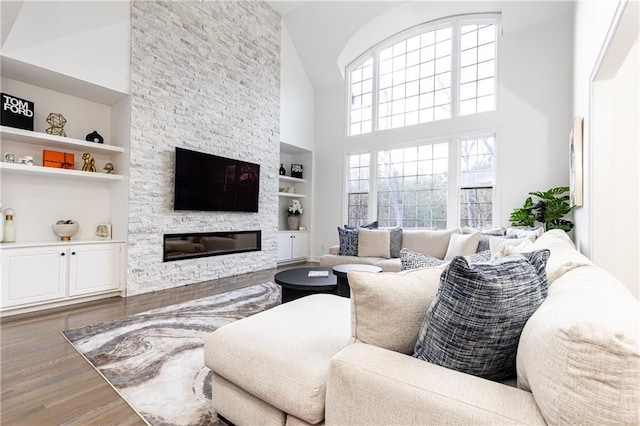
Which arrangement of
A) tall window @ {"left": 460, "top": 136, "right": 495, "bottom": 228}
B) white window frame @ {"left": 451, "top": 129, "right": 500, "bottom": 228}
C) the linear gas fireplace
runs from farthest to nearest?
A: 1. tall window @ {"left": 460, "top": 136, "right": 495, "bottom": 228}
2. white window frame @ {"left": 451, "top": 129, "right": 500, "bottom": 228}
3. the linear gas fireplace

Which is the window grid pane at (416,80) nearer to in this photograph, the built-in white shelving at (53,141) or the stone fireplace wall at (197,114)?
the stone fireplace wall at (197,114)

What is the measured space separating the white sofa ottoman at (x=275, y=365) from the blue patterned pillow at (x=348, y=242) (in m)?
3.20

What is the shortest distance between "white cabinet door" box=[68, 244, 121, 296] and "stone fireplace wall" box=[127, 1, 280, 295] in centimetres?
19

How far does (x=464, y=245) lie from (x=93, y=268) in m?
4.46

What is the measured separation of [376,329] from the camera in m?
1.14

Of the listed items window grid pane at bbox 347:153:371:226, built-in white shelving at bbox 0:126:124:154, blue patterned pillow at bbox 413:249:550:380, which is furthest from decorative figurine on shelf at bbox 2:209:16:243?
window grid pane at bbox 347:153:371:226

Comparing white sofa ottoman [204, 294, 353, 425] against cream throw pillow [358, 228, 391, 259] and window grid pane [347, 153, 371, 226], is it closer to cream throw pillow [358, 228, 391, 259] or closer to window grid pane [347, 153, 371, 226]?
cream throw pillow [358, 228, 391, 259]

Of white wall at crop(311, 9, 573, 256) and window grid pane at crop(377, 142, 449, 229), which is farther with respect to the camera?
window grid pane at crop(377, 142, 449, 229)

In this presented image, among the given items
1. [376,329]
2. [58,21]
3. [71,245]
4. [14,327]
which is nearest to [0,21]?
[58,21]

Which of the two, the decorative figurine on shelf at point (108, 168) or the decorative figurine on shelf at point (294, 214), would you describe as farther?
the decorative figurine on shelf at point (294, 214)

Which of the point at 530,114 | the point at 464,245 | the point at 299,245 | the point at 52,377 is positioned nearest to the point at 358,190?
the point at 299,245

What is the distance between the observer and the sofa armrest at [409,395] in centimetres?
82

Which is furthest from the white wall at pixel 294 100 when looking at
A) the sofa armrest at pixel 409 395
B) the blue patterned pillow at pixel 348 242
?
the sofa armrest at pixel 409 395

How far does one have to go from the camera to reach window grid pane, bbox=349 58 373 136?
672 centimetres
